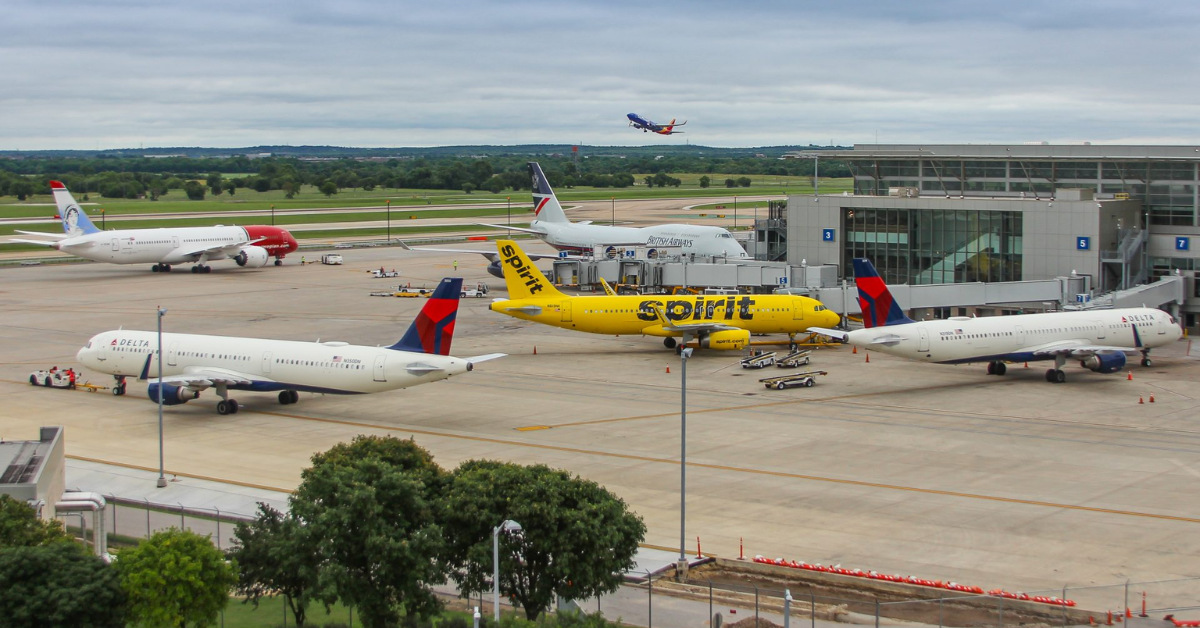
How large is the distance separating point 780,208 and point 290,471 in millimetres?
72927

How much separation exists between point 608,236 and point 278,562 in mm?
90784

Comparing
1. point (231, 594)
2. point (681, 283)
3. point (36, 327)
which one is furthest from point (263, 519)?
point (681, 283)

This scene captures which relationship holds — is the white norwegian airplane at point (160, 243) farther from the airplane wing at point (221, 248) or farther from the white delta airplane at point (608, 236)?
the white delta airplane at point (608, 236)

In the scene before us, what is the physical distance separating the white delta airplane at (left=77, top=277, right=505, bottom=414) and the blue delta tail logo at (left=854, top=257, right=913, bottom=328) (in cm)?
1995

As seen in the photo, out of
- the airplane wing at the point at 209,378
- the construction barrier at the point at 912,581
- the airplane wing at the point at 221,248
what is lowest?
the construction barrier at the point at 912,581

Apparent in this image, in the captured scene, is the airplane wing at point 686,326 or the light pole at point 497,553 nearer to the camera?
the light pole at point 497,553

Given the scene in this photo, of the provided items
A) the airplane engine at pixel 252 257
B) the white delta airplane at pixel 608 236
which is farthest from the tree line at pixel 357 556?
the airplane engine at pixel 252 257

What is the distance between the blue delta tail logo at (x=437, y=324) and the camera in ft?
178

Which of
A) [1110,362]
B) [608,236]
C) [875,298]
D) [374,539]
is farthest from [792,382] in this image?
[608,236]

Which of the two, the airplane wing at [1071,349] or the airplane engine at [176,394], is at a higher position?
the airplane wing at [1071,349]

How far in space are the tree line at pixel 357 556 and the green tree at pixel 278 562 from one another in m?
0.04

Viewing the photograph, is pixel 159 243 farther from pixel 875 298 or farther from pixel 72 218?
pixel 875 298

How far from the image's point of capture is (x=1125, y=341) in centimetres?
6688

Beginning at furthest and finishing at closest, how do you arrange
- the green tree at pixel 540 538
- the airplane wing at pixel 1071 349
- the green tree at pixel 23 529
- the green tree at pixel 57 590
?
the airplane wing at pixel 1071 349, the green tree at pixel 23 529, the green tree at pixel 540 538, the green tree at pixel 57 590
